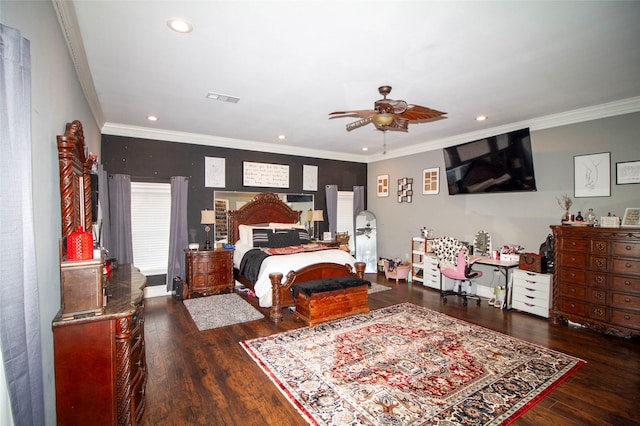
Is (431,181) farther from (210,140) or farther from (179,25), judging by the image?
(179,25)

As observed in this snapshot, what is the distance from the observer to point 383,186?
7.72 meters

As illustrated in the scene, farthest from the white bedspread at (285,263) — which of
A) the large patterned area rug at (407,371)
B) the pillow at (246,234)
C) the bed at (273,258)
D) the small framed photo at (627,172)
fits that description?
the small framed photo at (627,172)

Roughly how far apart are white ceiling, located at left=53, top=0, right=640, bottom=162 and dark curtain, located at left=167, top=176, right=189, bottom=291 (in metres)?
1.26

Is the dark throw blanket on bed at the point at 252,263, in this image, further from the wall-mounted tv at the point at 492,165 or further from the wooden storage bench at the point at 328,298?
the wall-mounted tv at the point at 492,165

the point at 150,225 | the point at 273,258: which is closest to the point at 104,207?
the point at 150,225

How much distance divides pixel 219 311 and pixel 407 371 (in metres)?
3.00

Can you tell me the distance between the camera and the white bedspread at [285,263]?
449cm

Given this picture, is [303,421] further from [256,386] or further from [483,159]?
[483,159]

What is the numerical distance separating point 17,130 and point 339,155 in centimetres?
679

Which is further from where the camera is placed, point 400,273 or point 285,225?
point 400,273

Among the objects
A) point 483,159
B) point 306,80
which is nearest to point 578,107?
point 483,159

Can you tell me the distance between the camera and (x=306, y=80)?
130 inches

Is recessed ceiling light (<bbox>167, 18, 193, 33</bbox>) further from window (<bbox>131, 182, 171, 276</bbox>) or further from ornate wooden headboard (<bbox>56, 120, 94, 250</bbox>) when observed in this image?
window (<bbox>131, 182, 171, 276</bbox>)

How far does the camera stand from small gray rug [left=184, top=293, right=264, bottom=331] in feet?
13.9
